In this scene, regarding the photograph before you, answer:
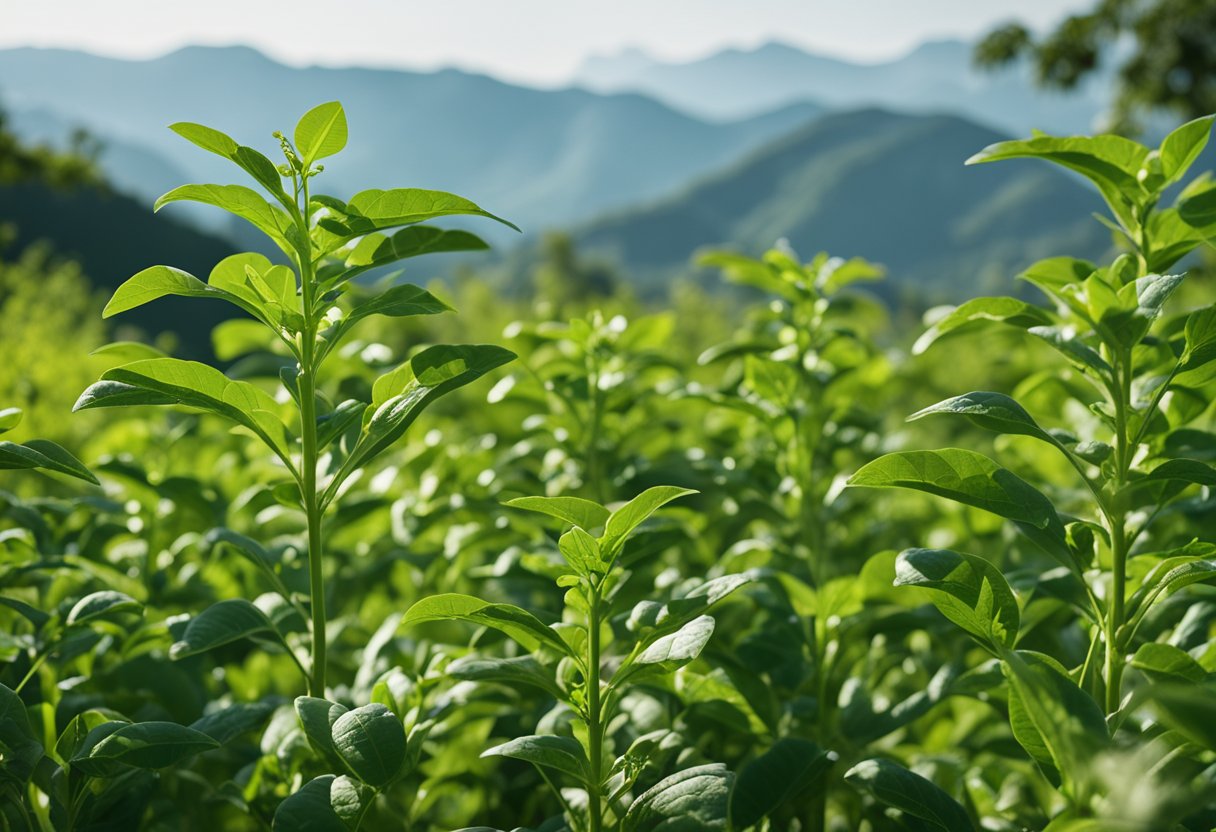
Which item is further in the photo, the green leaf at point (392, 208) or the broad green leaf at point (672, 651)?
the green leaf at point (392, 208)

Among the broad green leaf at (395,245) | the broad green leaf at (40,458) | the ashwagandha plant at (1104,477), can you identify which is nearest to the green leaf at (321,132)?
the broad green leaf at (395,245)

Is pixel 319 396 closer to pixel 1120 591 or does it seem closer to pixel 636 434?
pixel 636 434

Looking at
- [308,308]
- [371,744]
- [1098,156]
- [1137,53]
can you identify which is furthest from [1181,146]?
[1137,53]

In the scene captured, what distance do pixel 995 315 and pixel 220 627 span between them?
127cm

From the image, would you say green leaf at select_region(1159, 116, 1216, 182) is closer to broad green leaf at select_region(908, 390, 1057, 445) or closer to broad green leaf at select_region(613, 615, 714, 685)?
broad green leaf at select_region(908, 390, 1057, 445)

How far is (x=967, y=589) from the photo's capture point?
3.80 ft

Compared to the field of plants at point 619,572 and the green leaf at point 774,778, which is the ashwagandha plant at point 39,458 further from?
the green leaf at point 774,778

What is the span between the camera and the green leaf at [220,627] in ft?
4.22

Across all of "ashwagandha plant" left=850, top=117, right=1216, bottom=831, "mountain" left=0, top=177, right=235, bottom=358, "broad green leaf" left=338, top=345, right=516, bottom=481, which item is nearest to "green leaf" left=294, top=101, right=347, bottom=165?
"broad green leaf" left=338, top=345, right=516, bottom=481

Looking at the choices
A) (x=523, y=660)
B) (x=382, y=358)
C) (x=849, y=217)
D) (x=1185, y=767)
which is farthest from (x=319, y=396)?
(x=849, y=217)

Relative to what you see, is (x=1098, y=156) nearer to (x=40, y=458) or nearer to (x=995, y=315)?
(x=995, y=315)

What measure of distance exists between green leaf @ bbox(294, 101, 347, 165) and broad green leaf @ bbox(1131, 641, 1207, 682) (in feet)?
4.24

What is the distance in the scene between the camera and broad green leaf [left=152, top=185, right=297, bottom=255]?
1252 mm

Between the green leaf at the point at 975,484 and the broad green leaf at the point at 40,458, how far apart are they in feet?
3.57
